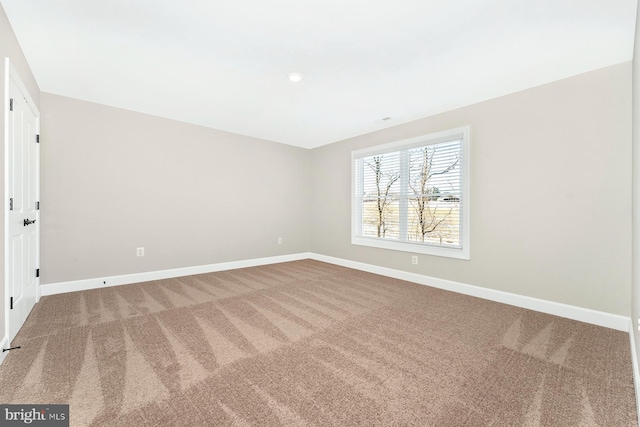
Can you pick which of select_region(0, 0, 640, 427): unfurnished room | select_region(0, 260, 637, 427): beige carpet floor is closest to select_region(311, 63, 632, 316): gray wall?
select_region(0, 0, 640, 427): unfurnished room

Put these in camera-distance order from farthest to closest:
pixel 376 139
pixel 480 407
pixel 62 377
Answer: pixel 376 139, pixel 62 377, pixel 480 407

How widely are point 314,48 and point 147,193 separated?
10.6ft

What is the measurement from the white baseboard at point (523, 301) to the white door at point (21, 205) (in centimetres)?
424

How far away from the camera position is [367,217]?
16.5 ft

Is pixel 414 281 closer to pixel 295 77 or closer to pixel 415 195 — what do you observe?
pixel 415 195

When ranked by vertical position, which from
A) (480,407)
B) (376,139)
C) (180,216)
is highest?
(376,139)

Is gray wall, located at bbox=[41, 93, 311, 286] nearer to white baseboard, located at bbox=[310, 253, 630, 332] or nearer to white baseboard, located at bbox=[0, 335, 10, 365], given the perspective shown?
white baseboard, located at bbox=[0, 335, 10, 365]

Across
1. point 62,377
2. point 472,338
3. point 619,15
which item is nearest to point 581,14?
point 619,15

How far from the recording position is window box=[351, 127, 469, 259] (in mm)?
3715

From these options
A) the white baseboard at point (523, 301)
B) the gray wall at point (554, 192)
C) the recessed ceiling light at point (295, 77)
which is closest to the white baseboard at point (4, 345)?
the recessed ceiling light at point (295, 77)

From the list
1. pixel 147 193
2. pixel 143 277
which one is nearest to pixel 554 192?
pixel 147 193

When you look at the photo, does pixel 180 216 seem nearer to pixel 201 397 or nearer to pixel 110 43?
pixel 110 43

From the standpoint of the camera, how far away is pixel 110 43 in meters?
2.33

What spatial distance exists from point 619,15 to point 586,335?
2.49m
